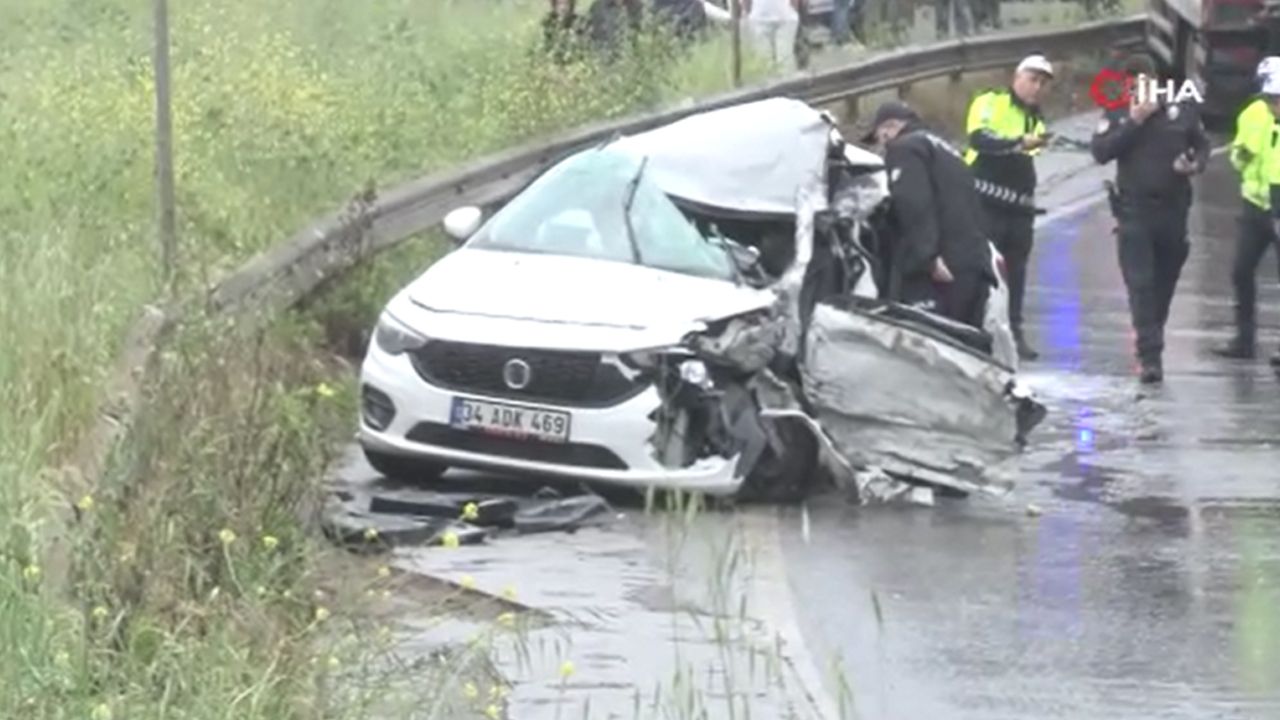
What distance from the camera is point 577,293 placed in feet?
41.6

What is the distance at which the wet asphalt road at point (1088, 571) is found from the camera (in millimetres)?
9289

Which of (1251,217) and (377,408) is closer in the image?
(377,408)

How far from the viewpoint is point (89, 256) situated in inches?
531

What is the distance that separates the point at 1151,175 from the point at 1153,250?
1.43 feet

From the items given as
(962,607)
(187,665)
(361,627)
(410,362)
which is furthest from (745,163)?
(187,665)

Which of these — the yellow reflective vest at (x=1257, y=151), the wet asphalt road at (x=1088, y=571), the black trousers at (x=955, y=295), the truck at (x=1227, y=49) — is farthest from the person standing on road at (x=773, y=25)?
the black trousers at (x=955, y=295)

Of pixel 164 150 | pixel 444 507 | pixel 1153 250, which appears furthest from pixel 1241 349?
pixel 164 150

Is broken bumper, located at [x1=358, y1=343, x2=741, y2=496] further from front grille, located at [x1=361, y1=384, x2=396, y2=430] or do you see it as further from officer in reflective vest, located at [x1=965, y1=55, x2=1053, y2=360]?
officer in reflective vest, located at [x1=965, y1=55, x2=1053, y2=360]

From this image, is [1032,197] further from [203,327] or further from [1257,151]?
[203,327]

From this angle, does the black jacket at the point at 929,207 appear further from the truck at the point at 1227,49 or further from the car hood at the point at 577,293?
the truck at the point at 1227,49

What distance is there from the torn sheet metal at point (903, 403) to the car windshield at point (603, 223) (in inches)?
23.4

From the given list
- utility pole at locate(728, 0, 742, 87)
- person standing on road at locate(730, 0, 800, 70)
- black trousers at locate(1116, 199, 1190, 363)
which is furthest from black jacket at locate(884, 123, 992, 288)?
person standing on road at locate(730, 0, 800, 70)

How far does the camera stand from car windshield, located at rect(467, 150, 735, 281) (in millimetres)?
13234

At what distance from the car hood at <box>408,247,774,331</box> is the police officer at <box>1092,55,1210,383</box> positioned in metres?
4.45
